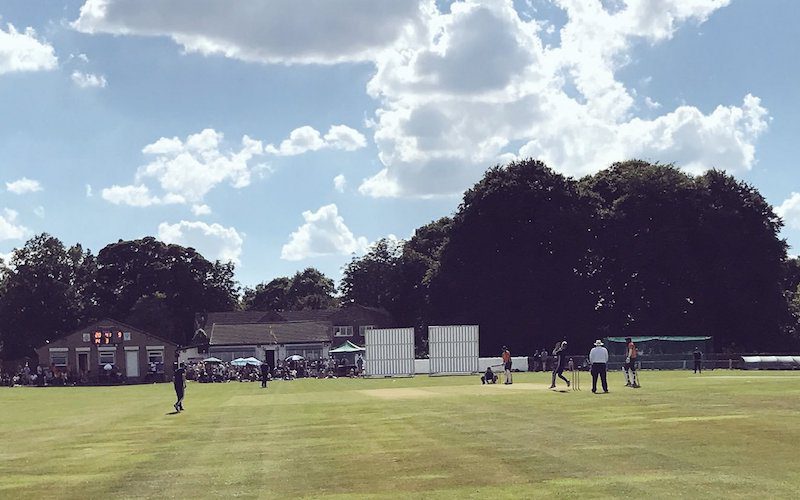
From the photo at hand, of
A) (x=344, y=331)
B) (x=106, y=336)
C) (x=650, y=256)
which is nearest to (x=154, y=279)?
(x=344, y=331)

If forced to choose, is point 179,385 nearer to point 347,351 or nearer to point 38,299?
point 347,351

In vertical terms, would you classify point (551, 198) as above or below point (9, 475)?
above

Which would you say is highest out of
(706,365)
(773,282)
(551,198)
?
(551,198)

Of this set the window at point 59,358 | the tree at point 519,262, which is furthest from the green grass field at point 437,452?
the window at point 59,358

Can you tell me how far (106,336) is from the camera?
8981cm

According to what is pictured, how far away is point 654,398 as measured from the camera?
30.8 meters

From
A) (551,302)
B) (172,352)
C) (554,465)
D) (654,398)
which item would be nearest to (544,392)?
(654,398)

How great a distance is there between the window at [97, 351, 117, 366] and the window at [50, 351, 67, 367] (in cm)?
360

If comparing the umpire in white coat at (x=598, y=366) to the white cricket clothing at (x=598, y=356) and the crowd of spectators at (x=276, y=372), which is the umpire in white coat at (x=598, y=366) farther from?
the crowd of spectators at (x=276, y=372)

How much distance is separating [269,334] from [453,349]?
136 ft

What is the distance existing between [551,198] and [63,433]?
219 feet

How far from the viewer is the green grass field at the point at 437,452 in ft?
48.0

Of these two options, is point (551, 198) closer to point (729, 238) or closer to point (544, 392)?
point (729, 238)

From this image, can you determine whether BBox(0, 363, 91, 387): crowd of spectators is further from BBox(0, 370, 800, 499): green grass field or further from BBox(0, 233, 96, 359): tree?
BBox(0, 370, 800, 499): green grass field
